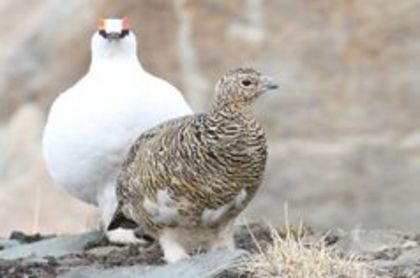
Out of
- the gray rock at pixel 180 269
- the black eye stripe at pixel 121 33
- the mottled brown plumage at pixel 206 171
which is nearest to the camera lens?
the gray rock at pixel 180 269

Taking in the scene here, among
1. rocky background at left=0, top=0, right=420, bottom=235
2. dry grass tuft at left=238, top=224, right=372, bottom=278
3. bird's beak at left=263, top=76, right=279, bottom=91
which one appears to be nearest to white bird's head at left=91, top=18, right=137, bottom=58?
bird's beak at left=263, top=76, right=279, bottom=91

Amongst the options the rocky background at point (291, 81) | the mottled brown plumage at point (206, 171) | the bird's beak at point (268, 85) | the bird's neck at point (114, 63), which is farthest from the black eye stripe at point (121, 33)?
the rocky background at point (291, 81)

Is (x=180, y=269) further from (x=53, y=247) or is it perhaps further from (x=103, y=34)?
(x=103, y=34)

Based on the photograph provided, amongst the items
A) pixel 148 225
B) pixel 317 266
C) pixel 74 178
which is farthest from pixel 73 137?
pixel 317 266

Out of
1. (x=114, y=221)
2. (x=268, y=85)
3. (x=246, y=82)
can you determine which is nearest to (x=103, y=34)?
(x=114, y=221)

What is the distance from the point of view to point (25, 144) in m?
24.2

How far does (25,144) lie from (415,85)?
208 inches

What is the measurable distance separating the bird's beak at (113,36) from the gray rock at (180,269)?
1882mm

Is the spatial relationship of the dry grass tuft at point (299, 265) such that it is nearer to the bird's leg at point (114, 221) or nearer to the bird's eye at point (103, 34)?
the bird's leg at point (114, 221)

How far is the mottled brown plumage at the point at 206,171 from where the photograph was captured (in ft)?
28.7

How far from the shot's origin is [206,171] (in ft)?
28.7

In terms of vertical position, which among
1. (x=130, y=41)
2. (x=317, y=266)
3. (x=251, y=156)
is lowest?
(x=317, y=266)

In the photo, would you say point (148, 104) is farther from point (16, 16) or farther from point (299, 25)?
point (16, 16)

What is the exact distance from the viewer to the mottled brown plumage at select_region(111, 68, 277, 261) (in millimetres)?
8742
